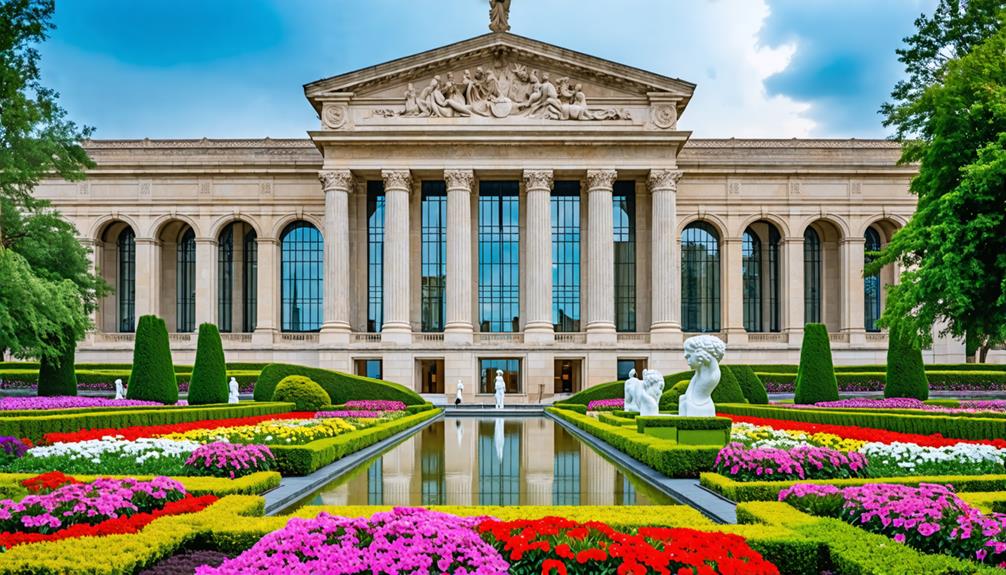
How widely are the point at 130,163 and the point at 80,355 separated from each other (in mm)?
12126

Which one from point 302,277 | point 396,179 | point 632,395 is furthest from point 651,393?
point 302,277

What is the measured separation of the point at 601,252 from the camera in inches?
1710

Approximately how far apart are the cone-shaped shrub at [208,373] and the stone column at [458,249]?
16.6 m

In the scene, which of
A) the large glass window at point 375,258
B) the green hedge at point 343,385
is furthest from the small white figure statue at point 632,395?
the large glass window at point 375,258

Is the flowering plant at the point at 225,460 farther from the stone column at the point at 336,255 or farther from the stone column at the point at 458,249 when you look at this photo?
the stone column at the point at 336,255

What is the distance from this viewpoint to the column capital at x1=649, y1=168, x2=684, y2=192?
4334 cm

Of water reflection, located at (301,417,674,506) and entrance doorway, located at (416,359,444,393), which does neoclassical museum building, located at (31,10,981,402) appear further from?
water reflection, located at (301,417,674,506)

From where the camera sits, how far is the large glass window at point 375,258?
47.5 metres

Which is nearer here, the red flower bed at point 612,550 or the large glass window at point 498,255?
the red flower bed at point 612,550

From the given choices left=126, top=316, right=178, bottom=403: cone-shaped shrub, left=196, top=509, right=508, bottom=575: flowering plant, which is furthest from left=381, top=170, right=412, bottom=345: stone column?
left=196, top=509, right=508, bottom=575: flowering plant

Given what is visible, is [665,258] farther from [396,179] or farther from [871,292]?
[871,292]

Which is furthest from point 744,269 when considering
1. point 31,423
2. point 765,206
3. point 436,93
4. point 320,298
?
point 31,423

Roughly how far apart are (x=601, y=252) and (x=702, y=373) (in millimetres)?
28133

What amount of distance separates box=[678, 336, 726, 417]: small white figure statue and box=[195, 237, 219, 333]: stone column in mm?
37454
